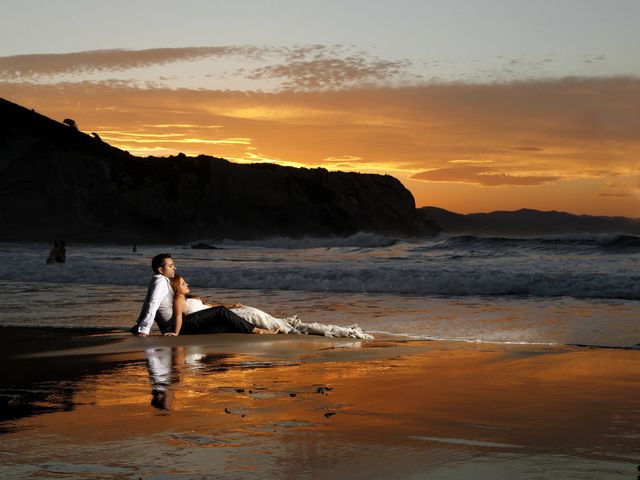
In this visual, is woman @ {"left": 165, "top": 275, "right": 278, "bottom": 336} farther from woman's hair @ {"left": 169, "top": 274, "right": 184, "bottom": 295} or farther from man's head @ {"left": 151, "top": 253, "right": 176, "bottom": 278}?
man's head @ {"left": 151, "top": 253, "right": 176, "bottom": 278}

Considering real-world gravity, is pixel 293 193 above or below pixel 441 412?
above

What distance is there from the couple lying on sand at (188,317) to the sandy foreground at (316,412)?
101cm

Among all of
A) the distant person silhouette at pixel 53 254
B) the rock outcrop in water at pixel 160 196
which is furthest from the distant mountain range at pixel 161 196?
the distant person silhouette at pixel 53 254

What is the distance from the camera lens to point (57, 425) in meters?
5.48

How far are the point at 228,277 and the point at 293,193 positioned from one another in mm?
114556

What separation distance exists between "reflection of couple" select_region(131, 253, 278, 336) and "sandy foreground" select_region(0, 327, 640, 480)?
0.97 m

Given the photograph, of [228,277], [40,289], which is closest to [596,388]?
[40,289]

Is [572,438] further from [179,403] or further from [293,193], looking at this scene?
[293,193]

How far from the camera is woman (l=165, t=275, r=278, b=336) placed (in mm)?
11109

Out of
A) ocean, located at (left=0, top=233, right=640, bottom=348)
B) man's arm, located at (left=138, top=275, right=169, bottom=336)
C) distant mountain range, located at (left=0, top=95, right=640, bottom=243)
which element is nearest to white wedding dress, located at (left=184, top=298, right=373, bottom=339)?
man's arm, located at (left=138, top=275, right=169, bottom=336)

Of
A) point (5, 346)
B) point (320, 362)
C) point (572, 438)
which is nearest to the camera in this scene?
point (572, 438)

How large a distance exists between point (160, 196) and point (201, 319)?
121 m

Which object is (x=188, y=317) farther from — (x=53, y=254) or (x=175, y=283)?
(x=53, y=254)

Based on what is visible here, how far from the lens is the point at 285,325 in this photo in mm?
11594
